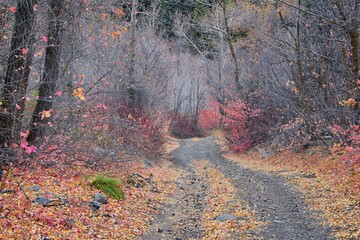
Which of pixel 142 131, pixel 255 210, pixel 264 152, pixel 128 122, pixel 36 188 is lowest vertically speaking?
pixel 255 210

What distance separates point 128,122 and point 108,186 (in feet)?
17.0

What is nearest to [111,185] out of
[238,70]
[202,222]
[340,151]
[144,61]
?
[202,222]

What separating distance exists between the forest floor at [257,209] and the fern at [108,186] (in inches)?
41.9

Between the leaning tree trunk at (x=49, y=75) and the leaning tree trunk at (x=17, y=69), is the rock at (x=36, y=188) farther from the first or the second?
the leaning tree trunk at (x=49, y=75)

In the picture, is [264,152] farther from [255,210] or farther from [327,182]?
[255,210]

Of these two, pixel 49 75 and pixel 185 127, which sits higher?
pixel 49 75

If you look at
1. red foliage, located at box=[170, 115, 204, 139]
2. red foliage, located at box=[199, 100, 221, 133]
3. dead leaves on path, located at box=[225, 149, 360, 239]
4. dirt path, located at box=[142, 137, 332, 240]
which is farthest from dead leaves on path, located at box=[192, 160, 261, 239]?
red foliage, located at box=[199, 100, 221, 133]

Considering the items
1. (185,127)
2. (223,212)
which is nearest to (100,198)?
(223,212)

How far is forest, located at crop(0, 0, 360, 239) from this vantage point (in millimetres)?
7188

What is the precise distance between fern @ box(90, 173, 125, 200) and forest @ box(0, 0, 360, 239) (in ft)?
0.11

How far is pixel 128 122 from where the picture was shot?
13984 millimetres

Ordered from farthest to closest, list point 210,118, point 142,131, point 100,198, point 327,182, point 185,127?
point 210,118
point 185,127
point 142,131
point 327,182
point 100,198

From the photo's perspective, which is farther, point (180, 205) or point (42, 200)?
point (180, 205)

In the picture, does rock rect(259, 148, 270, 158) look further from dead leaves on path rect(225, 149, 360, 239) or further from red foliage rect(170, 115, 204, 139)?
red foliage rect(170, 115, 204, 139)
